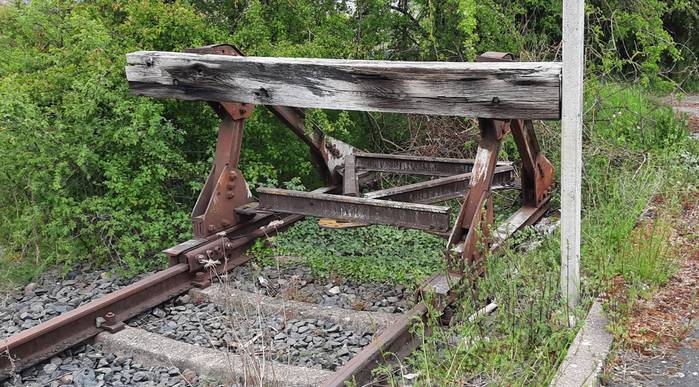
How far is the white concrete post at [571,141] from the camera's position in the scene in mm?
4141

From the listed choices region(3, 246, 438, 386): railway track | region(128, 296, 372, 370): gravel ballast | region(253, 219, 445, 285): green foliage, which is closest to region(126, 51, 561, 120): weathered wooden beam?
region(253, 219, 445, 285): green foliage

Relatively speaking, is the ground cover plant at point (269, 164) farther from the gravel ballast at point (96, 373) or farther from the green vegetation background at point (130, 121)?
the gravel ballast at point (96, 373)

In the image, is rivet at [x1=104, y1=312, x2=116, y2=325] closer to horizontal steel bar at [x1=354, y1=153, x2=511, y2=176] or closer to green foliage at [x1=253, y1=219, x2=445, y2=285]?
green foliage at [x1=253, y1=219, x2=445, y2=285]

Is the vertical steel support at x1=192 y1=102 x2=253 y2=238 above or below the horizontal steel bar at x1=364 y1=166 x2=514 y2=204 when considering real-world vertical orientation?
above

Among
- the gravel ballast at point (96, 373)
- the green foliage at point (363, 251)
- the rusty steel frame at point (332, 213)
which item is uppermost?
the rusty steel frame at point (332, 213)

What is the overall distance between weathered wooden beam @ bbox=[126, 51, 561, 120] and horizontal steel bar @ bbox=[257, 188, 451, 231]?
77 centimetres

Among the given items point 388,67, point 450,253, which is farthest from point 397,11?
point 450,253

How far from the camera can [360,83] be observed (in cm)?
533

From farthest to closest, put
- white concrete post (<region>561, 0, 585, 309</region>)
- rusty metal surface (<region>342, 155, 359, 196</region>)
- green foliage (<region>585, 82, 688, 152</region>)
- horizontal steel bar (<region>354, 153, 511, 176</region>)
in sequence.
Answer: green foliage (<region>585, 82, 688, 152</region>), horizontal steel bar (<region>354, 153, 511, 176</region>), rusty metal surface (<region>342, 155, 359, 196</region>), white concrete post (<region>561, 0, 585, 309</region>)

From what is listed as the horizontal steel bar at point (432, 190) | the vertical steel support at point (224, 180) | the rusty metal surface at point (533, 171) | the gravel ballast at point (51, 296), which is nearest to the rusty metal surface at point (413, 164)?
the horizontal steel bar at point (432, 190)

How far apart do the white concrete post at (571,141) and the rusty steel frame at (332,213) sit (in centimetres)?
74

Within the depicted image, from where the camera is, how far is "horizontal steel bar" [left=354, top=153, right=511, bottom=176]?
7.45 meters

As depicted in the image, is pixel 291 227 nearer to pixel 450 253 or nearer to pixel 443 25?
pixel 450 253

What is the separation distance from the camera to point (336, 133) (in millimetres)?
8766
